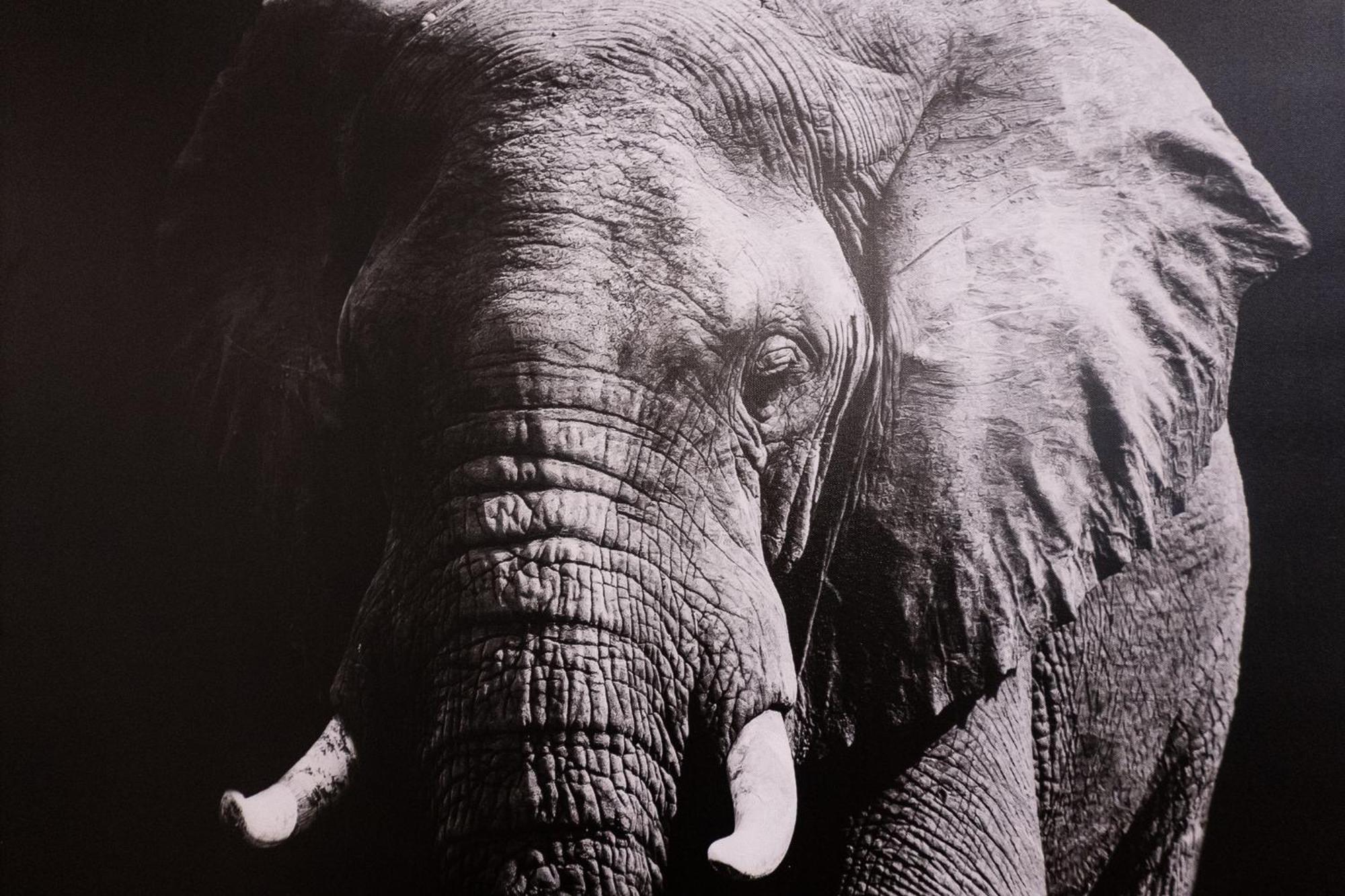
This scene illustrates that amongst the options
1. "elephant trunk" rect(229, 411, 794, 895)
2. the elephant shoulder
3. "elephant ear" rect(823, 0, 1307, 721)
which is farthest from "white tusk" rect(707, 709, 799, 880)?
the elephant shoulder

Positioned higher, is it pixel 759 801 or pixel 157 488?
pixel 759 801

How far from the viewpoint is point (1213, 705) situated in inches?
54.7

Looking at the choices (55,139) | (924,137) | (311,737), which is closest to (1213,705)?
(924,137)

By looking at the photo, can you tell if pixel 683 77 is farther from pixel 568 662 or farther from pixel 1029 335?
pixel 568 662

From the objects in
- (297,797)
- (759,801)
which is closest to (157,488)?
(297,797)

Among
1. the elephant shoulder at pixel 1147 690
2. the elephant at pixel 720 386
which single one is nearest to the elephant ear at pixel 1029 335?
the elephant at pixel 720 386

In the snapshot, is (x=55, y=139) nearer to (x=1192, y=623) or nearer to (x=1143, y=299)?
(x=1143, y=299)

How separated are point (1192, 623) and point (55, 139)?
1.54 metres

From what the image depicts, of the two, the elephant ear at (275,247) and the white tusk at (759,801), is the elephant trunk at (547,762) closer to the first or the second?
the white tusk at (759,801)

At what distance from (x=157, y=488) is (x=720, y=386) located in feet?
2.41

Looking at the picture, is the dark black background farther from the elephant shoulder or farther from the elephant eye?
the elephant eye

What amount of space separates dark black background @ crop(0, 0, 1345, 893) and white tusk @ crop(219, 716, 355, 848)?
0.30 meters

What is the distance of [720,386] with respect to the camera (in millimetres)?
937

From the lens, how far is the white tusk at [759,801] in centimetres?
76
